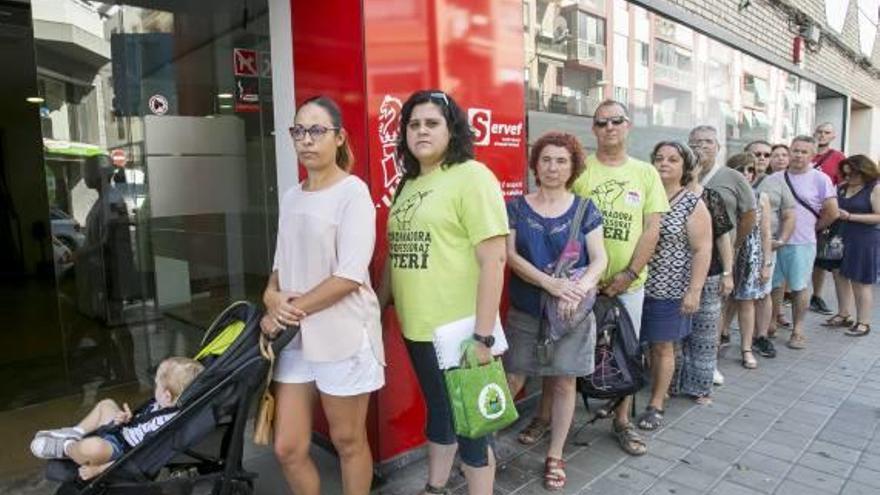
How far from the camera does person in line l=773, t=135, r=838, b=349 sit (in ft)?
18.0

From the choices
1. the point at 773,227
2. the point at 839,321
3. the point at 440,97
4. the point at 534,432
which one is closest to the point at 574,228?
the point at 440,97

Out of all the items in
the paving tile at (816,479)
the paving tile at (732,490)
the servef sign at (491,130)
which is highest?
the servef sign at (491,130)

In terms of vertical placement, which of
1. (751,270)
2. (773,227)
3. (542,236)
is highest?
(542,236)

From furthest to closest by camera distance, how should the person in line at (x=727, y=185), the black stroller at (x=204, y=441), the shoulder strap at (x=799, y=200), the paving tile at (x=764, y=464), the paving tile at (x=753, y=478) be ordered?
the shoulder strap at (x=799, y=200) → the person in line at (x=727, y=185) → the paving tile at (x=764, y=464) → the paving tile at (x=753, y=478) → the black stroller at (x=204, y=441)

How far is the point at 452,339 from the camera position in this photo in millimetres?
2330

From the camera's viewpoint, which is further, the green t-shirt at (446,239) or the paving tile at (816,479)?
the paving tile at (816,479)

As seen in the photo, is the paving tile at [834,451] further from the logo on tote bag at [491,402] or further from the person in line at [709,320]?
the logo on tote bag at [491,402]

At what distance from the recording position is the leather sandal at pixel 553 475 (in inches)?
118

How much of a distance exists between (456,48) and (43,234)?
5.84 metres

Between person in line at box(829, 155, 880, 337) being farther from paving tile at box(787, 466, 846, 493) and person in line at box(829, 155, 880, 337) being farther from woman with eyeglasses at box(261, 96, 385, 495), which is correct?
woman with eyeglasses at box(261, 96, 385, 495)

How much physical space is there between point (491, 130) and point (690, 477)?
2.10 meters

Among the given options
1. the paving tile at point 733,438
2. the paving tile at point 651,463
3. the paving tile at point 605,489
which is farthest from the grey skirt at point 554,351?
the paving tile at point 733,438

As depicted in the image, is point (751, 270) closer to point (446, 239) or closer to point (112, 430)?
point (446, 239)

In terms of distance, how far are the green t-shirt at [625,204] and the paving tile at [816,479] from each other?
136cm
